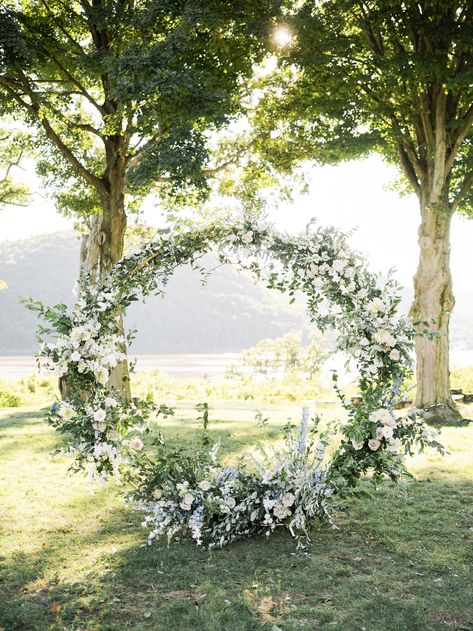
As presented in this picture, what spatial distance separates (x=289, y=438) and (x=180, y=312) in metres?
95.9

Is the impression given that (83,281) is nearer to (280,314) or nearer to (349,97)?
(349,97)

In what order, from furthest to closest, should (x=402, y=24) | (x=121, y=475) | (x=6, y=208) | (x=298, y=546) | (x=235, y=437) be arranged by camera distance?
(x=6, y=208) < (x=402, y=24) < (x=235, y=437) < (x=121, y=475) < (x=298, y=546)

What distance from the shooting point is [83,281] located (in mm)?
6012

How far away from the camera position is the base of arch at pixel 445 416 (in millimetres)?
12305

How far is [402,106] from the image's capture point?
42.7 feet

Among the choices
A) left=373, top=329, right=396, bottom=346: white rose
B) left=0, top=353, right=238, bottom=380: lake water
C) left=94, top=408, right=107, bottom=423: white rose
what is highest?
left=373, top=329, right=396, bottom=346: white rose

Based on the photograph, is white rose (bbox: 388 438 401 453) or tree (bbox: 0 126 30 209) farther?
tree (bbox: 0 126 30 209)

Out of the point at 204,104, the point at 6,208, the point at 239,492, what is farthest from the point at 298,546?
the point at 6,208

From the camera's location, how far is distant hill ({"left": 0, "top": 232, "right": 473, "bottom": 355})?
320 ft

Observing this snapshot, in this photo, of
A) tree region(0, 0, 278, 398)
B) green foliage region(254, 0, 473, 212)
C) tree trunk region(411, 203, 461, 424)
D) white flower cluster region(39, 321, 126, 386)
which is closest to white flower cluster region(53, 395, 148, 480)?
white flower cluster region(39, 321, 126, 386)

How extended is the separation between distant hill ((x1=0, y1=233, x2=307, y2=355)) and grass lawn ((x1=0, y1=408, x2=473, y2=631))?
289ft

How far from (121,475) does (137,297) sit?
1.73 m

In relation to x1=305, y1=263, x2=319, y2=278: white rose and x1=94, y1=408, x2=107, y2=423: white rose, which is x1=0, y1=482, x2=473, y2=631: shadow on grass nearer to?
x1=94, y1=408, x2=107, y2=423: white rose

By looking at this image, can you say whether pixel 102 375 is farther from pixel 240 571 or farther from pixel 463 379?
pixel 463 379
